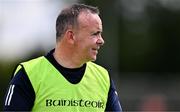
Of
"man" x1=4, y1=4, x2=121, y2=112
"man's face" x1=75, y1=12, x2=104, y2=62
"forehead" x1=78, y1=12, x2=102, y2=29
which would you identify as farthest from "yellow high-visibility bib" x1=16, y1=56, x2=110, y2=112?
"forehead" x1=78, y1=12, x2=102, y2=29

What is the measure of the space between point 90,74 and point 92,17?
1.11 feet

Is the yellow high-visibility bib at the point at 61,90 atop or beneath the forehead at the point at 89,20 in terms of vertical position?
beneath

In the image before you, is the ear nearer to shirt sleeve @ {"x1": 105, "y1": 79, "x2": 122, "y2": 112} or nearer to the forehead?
the forehead

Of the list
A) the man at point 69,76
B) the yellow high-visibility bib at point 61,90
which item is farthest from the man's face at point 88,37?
the yellow high-visibility bib at point 61,90

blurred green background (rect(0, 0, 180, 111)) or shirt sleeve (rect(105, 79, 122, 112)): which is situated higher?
shirt sleeve (rect(105, 79, 122, 112))

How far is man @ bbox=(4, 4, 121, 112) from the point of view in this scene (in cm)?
478

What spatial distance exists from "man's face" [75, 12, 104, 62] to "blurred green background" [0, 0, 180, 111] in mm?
9013

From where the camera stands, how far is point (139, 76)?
1587cm

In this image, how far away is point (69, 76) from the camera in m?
4.92

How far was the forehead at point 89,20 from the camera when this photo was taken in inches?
194

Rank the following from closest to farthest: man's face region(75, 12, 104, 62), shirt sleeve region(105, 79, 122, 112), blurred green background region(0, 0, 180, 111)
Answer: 1. man's face region(75, 12, 104, 62)
2. shirt sleeve region(105, 79, 122, 112)
3. blurred green background region(0, 0, 180, 111)

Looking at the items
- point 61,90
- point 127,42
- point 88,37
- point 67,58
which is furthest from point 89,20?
point 127,42

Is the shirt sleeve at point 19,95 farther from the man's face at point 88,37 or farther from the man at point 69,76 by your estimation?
the man's face at point 88,37

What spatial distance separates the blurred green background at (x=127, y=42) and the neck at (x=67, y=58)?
902 cm
